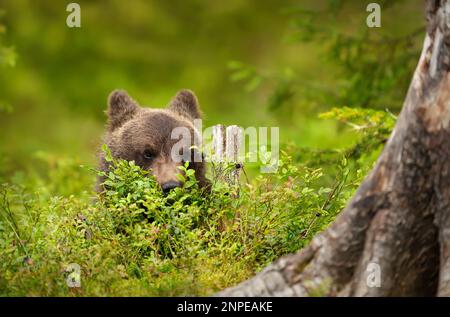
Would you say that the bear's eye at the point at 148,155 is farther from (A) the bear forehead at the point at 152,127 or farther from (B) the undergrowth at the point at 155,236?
(B) the undergrowth at the point at 155,236

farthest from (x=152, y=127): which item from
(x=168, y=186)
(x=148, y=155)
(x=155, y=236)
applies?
(x=155, y=236)

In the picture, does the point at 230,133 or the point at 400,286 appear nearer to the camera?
the point at 400,286

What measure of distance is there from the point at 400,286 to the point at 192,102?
400 centimetres

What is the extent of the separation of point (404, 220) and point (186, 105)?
13.1 feet

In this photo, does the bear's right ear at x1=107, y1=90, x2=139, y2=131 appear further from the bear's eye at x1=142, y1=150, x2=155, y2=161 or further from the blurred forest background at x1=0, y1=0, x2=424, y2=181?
the blurred forest background at x1=0, y1=0, x2=424, y2=181

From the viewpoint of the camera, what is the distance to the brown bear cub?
24.3 ft

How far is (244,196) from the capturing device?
5926 mm

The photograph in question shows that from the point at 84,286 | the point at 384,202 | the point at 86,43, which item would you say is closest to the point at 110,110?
the point at 84,286

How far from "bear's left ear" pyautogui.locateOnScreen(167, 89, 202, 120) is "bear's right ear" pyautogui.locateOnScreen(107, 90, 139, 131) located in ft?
1.15

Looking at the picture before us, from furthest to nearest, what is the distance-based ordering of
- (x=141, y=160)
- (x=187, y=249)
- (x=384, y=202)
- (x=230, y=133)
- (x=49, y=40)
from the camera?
(x=49, y=40) → (x=141, y=160) → (x=230, y=133) → (x=187, y=249) → (x=384, y=202)

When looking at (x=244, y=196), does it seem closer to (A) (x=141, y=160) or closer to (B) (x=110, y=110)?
(A) (x=141, y=160)

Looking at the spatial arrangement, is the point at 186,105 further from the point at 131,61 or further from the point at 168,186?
the point at 131,61

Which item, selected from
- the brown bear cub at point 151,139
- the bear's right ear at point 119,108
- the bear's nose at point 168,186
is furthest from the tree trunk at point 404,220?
the bear's right ear at point 119,108

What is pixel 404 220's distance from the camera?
466 cm
